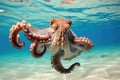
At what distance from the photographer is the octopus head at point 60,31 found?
110 inches

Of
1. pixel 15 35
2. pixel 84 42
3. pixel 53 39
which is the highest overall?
pixel 15 35

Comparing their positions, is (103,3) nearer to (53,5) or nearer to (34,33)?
(53,5)

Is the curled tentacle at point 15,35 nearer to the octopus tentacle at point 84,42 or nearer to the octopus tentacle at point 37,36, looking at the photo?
the octopus tentacle at point 37,36

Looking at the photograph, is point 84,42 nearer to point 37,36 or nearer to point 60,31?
point 60,31

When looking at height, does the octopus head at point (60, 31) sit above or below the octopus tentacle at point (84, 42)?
above

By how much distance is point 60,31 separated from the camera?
2.80m

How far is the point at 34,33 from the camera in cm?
288

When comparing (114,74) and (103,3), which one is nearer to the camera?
(114,74)

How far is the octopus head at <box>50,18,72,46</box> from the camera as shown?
2.80 metres

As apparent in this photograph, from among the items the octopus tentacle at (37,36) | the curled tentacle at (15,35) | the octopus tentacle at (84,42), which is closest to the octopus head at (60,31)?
the octopus tentacle at (37,36)

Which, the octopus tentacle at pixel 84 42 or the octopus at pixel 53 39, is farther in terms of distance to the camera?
the octopus tentacle at pixel 84 42

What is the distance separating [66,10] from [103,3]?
6011 millimetres

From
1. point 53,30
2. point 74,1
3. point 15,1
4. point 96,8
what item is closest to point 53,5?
point 74,1

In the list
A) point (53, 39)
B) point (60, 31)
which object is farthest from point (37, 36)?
point (60, 31)
